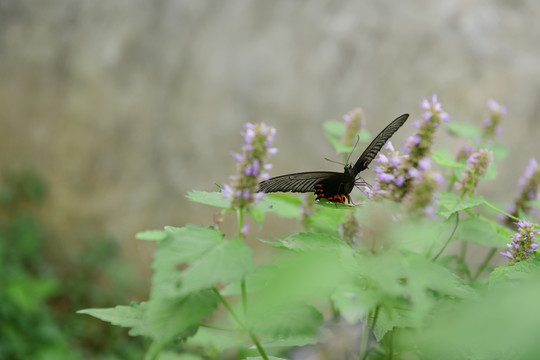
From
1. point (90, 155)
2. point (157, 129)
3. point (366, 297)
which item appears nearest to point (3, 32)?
point (90, 155)

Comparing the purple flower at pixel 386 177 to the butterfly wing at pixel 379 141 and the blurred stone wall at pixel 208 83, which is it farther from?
the blurred stone wall at pixel 208 83

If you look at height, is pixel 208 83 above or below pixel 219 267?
above

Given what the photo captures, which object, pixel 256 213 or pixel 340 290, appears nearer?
pixel 340 290

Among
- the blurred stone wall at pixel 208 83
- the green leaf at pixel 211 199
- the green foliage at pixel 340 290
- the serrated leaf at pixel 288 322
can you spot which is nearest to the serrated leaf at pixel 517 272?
the green foliage at pixel 340 290

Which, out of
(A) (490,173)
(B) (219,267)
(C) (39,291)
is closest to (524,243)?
(A) (490,173)

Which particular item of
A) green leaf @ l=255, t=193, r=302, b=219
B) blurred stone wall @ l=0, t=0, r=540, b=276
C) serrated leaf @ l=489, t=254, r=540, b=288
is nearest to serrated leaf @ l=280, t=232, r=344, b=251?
serrated leaf @ l=489, t=254, r=540, b=288

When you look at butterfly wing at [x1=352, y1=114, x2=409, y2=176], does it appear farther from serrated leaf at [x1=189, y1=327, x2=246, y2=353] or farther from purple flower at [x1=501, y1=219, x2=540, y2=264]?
serrated leaf at [x1=189, y1=327, x2=246, y2=353]

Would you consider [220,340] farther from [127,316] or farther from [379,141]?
[379,141]
